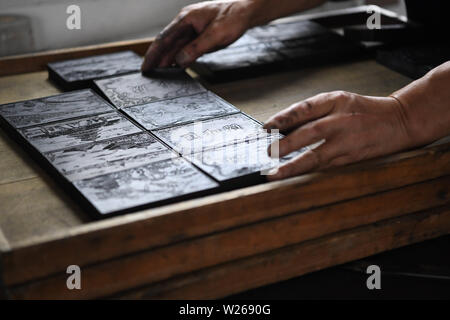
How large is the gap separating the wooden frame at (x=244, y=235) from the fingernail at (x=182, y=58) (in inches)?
20.3

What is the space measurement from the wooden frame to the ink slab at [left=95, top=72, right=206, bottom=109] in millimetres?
284

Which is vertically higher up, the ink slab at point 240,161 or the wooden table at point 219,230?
the ink slab at point 240,161

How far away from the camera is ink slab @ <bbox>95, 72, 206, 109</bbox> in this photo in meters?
1.45

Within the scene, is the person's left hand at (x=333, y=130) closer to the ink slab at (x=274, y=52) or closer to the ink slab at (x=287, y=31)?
the ink slab at (x=274, y=52)

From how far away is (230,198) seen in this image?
1016 mm

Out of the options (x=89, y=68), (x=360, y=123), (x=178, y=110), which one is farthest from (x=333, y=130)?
(x=89, y=68)

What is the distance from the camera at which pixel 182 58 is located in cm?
162

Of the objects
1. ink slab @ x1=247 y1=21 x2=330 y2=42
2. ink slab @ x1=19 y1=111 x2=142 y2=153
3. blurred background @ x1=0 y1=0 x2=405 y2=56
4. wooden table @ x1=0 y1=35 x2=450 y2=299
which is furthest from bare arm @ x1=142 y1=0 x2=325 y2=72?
blurred background @ x1=0 y1=0 x2=405 y2=56

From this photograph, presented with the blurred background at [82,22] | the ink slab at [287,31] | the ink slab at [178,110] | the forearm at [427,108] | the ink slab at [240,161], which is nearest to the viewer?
the ink slab at [240,161]

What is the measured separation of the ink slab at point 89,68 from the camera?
1.55 meters

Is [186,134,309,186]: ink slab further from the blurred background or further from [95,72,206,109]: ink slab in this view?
the blurred background

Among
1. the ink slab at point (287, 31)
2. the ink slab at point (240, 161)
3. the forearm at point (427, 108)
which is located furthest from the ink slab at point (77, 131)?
the ink slab at point (287, 31)

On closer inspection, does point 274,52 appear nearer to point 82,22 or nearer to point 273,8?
point 273,8
